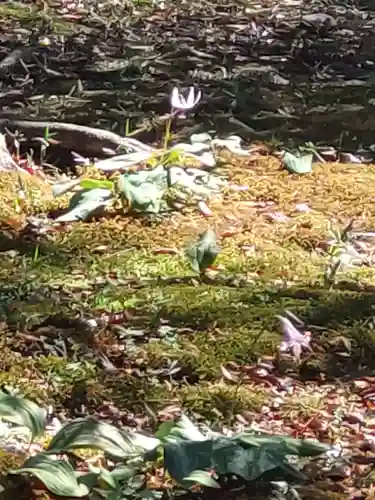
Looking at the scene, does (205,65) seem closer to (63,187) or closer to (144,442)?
(63,187)

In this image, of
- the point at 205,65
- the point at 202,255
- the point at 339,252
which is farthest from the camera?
the point at 205,65

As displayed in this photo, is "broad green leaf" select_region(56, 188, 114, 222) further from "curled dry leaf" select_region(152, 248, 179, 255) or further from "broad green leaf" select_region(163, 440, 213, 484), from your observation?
→ "broad green leaf" select_region(163, 440, 213, 484)

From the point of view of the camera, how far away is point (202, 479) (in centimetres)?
206

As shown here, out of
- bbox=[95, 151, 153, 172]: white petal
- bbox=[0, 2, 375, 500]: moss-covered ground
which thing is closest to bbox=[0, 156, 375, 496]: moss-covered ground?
bbox=[0, 2, 375, 500]: moss-covered ground

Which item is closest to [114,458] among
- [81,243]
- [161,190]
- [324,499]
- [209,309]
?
[324,499]

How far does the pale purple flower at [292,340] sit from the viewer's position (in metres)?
2.71

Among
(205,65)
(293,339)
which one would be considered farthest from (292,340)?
(205,65)

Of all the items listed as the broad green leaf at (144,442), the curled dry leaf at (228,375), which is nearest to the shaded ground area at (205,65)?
the curled dry leaf at (228,375)

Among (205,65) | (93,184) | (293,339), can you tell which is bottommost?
(205,65)

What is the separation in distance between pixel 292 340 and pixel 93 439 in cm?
73

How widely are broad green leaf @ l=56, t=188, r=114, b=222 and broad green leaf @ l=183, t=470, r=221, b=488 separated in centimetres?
154

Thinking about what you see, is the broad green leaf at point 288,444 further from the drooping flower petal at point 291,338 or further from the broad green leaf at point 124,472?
the drooping flower petal at point 291,338

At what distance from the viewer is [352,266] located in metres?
3.22

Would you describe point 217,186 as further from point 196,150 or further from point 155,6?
point 155,6
